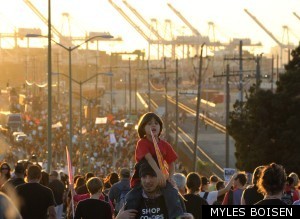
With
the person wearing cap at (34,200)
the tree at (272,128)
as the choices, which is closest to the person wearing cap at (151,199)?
the person wearing cap at (34,200)

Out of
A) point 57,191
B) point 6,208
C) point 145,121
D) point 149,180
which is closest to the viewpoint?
point 6,208

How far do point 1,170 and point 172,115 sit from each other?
10002 cm

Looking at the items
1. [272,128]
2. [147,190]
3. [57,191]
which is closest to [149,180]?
[147,190]

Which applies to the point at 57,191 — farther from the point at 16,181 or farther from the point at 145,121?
the point at 145,121

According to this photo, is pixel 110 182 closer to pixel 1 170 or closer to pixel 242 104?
pixel 1 170

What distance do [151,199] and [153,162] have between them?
408 mm

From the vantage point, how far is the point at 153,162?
8.47 m

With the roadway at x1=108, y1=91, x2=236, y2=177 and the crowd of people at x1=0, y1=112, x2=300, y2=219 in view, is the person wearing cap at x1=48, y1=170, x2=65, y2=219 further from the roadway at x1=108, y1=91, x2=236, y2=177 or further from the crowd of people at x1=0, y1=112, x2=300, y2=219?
the roadway at x1=108, y1=91, x2=236, y2=177

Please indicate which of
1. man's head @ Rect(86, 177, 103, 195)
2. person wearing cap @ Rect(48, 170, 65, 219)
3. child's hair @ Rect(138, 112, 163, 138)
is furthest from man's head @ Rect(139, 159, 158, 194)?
person wearing cap @ Rect(48, 170, 65, 219)

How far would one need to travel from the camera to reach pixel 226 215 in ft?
25.3

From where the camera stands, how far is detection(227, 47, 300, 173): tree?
37219 mm

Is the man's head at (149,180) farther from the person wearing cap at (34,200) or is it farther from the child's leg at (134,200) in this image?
the person wearing cap at (34,200)

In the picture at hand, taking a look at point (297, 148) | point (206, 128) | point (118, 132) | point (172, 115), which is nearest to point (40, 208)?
point (297, 148)

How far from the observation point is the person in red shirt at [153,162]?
26.6ft
